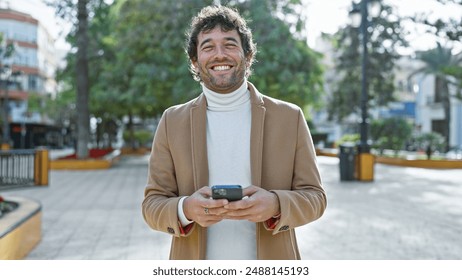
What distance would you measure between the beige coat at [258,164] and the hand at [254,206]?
11cm

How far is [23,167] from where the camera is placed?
13633mm

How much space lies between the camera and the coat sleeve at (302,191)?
70.7 inches

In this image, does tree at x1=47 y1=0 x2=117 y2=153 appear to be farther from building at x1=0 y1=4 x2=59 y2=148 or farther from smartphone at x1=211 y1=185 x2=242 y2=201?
smartphone at x1=211 y1=185 x2=242 y2=201

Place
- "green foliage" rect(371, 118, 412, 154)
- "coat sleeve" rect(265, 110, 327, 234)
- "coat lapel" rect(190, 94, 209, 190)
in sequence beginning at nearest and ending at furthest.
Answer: "coat sleeve" rect(265, 110, 327, 234)
"coat lapel" rect(190, 94, 209, 190)
"green foliage" rect(371, 118, 412, 154)

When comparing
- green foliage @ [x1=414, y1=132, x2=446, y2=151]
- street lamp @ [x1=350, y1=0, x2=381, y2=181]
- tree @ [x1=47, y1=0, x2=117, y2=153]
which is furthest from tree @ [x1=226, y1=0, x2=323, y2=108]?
green foliage @ [x1=414, y1=132, x2=446, y2=151]

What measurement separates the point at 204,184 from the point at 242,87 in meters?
0.35

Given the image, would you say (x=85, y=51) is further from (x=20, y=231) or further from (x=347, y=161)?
(x=20, y=231)

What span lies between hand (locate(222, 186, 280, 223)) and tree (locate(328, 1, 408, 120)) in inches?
934

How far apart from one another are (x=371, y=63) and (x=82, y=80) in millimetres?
14142

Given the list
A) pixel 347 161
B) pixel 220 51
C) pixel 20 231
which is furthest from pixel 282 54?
pixel 220 51

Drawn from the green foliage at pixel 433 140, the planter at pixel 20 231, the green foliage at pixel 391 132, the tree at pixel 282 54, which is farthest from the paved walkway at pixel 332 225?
the green foliage at pixel 433 140

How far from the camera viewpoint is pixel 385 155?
24562 mm

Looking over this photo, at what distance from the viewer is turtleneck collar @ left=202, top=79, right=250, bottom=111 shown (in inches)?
77.0
